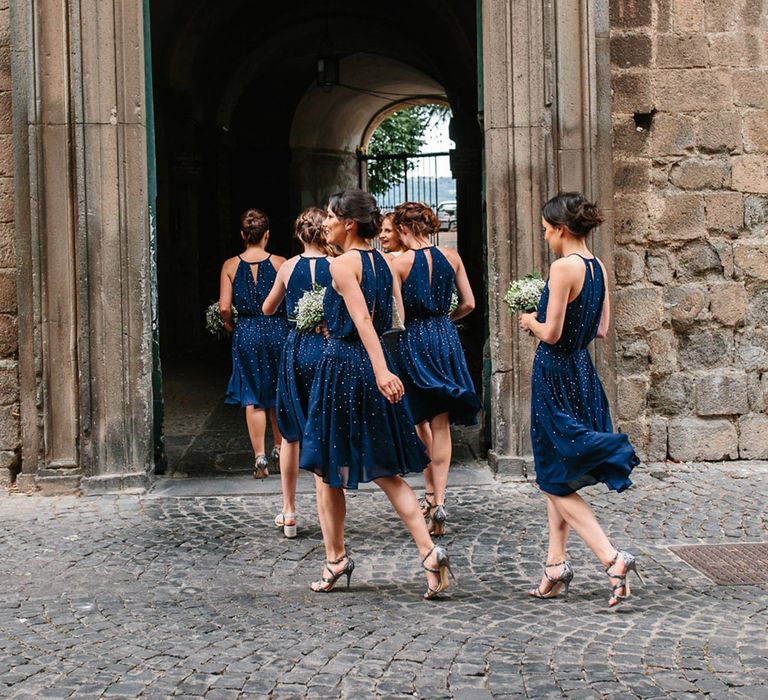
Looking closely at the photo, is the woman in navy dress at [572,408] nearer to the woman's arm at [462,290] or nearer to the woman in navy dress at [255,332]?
the woman's arm at [462,290]

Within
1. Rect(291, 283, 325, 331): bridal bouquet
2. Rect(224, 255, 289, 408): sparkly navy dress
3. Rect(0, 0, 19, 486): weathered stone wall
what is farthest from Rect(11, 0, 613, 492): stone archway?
Rect(291, 283, 325, 331): bridal bouquet

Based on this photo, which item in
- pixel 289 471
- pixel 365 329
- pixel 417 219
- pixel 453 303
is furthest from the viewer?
pixel 453 303

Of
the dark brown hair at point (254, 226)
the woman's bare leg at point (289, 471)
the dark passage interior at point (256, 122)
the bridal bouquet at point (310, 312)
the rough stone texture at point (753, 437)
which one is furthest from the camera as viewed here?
the dark passage interior at point (256, 122)

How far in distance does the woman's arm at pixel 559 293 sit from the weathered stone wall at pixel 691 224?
126 inches

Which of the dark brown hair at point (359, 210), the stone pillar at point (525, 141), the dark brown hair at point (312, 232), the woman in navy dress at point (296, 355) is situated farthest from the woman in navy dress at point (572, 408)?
the stone pillar at point (525, 141)

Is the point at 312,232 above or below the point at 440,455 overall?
above

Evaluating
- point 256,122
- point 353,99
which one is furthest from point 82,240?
point 353,99

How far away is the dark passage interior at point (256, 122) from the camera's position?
571 inches

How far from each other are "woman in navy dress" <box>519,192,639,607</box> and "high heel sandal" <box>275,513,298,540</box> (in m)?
1.62

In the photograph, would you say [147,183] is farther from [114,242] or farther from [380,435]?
[380,435]

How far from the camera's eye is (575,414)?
5.00 meters

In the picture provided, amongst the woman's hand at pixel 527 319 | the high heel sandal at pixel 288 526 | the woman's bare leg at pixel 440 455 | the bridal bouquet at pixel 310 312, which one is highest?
the bridal bouquet at pixel 310 312

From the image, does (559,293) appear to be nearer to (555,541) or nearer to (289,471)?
(555,541)

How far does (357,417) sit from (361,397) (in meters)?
0.09
